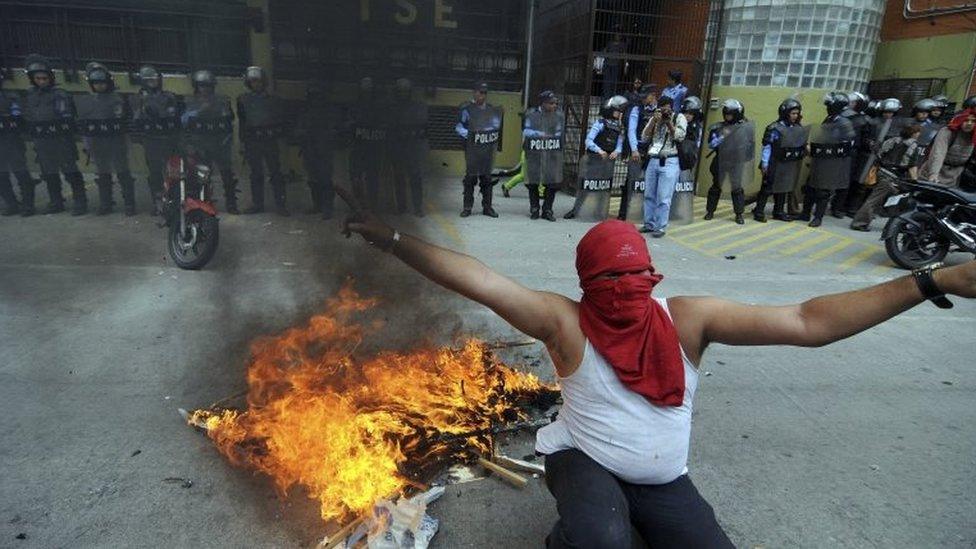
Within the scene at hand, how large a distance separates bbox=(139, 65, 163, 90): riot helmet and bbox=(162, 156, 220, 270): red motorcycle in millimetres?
1901

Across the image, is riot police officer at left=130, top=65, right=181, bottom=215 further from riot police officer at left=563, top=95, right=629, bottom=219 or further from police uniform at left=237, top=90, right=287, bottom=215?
riot police officer at left=563, top=95, right=629, bottom=219

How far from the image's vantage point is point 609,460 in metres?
1.89

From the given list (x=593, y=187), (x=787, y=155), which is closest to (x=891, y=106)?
(x=787, y=155)

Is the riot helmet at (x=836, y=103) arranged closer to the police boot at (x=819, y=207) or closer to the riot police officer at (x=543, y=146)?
the police boot at (x=819, y=207)

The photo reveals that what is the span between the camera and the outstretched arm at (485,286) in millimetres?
1937

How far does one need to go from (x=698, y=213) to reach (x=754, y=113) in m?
2.27

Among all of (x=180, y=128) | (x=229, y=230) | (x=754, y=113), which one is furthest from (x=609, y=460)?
(x=754, y=113)

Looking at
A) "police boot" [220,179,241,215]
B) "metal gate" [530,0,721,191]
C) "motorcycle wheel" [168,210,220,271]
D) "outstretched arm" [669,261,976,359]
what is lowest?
"motorcycle wheel" [168,210,220,271]

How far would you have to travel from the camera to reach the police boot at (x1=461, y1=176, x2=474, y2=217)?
820cm

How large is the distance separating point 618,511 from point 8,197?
7.88m

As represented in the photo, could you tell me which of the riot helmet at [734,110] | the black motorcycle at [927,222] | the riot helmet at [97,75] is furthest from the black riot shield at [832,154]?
the riot helmet at [97,75]

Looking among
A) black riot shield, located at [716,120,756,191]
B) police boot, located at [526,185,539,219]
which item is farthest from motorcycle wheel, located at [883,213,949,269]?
police boot, located at [526,185,539,219]

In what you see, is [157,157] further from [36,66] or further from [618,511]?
[618,511]

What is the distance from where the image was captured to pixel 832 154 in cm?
846
